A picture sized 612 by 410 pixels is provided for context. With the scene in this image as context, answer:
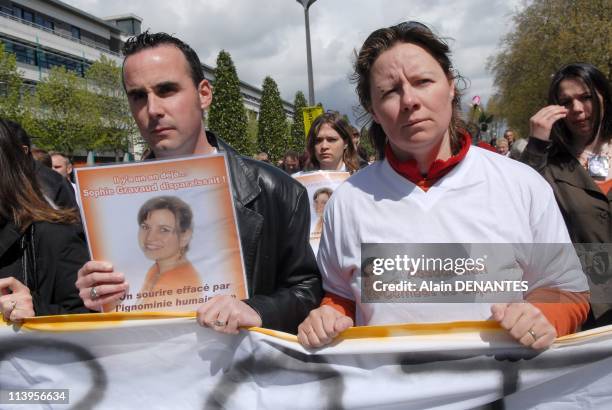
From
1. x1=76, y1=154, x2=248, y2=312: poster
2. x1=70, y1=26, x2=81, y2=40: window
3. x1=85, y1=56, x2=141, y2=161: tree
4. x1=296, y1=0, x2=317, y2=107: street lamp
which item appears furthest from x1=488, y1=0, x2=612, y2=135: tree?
x1=70, y1=26, x2=81, y2=40: window

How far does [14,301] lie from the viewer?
1745mm

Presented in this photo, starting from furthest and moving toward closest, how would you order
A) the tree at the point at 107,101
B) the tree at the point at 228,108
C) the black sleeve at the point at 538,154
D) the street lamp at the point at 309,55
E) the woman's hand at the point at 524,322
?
the tree at the point at 228,108
the tree at the point at 107,101
the street lamp at the point at 309,55
the black sleeve at the point at 538,154
the woman's hand at the point at 524,322

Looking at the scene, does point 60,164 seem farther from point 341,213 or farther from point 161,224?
point 341,213

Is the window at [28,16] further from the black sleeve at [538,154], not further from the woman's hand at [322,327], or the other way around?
the woman's hand at [322,327]

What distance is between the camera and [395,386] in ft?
5.00

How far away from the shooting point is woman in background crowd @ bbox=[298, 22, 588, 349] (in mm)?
1495

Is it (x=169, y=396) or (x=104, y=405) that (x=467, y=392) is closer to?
(x=169, y=396)

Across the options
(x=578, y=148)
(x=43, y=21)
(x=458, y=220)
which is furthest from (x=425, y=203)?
(x=43, y=21)

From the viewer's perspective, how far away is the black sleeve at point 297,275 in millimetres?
1802

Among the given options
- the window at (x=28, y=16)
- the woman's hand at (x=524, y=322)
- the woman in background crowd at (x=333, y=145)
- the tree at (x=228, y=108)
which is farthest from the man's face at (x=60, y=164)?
the window at (x=28, y=16)

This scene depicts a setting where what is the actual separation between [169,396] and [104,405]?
0.70ft

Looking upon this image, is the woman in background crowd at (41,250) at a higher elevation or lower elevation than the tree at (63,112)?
lower

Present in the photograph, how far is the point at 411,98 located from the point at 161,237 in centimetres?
82

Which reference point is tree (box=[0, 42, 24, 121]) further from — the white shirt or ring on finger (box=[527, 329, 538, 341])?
ring on finger (box=[527, 329, 538, 341])
